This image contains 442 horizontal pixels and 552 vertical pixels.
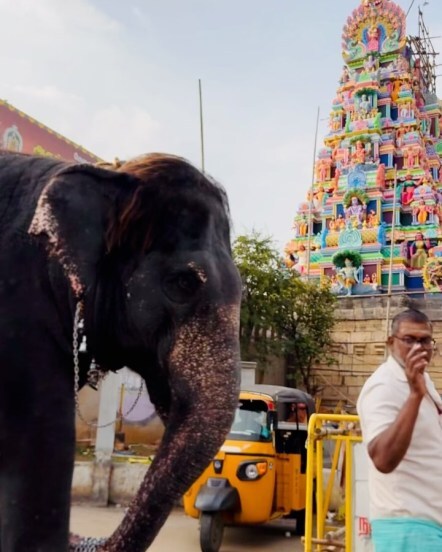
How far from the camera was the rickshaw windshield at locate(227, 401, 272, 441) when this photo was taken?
6773mm

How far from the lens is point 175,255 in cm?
136

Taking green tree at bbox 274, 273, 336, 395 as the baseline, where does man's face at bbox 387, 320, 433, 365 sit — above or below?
below

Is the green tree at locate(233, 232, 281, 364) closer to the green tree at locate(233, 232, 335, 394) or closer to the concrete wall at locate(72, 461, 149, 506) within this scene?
the green tree at locate(233, 232, 335, 394)

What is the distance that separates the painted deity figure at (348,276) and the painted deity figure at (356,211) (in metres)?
1.85

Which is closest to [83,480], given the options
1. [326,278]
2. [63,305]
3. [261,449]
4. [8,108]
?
[261,449]

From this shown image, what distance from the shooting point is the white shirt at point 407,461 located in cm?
217

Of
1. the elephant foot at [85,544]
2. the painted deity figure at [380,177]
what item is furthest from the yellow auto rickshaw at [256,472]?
the painted deity figure at [380,177]

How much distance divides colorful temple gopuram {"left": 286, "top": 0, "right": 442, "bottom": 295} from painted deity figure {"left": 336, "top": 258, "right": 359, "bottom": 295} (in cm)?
4

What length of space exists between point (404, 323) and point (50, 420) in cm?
155

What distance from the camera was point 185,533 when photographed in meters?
6.86

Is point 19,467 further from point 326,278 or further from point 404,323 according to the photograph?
point 326,278

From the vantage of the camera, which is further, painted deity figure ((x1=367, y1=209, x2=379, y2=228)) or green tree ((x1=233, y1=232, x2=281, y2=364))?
painted deity figure ((x1=367, y1=209, x2=379, y2=228))

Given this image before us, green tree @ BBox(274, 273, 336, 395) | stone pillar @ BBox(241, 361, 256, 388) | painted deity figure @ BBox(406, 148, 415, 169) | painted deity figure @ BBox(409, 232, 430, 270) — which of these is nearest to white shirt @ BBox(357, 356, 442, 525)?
stone pillar @ BBox(241, 361, 256, 388)

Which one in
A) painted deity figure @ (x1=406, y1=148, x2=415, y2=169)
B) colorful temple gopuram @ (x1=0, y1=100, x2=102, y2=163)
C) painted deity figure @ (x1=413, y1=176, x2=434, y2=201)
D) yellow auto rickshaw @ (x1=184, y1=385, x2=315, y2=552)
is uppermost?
painted deity figure @ (x1=406, y1=148, x2=415, y2=169)
